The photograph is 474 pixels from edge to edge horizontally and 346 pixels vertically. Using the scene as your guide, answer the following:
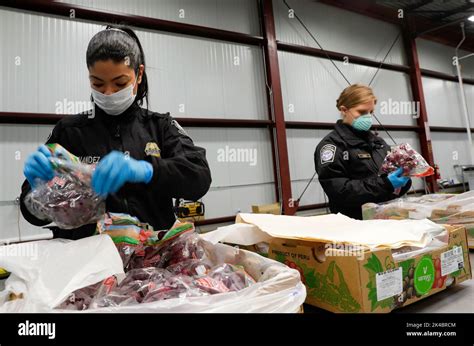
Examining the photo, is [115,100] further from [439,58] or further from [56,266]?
[439,58]

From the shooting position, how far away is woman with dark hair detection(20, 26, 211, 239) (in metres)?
0.74

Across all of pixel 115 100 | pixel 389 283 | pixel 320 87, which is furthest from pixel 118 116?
pixel 320 87

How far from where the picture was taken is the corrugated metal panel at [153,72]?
2.64m

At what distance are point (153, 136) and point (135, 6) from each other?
2814 millimetres

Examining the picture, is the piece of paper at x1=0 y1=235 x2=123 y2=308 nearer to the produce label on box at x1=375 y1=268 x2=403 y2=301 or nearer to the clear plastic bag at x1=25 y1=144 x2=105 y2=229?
the clear plastic bag at x1=25 y1=144 x2=105 y2=229

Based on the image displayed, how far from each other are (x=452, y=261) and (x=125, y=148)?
102 cm

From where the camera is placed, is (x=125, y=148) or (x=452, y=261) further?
(x=125, y=148)

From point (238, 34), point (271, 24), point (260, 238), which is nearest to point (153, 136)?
point (260, 238)

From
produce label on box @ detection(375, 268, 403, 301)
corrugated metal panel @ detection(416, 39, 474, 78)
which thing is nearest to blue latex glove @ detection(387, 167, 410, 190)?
produce label on box @ detection(375, 268, 403, 301)

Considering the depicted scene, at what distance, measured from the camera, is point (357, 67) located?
4.78m

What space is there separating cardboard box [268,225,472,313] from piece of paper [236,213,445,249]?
0.03 metres

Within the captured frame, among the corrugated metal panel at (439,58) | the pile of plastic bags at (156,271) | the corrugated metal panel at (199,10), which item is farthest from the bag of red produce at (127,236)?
the corrugated metal panel at (439,58)

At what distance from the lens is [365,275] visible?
2.04 feet
